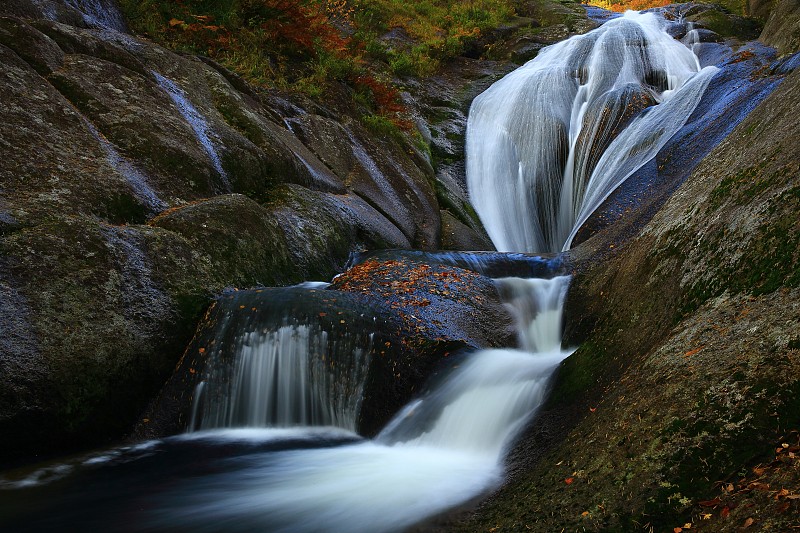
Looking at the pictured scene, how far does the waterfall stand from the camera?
1005cm

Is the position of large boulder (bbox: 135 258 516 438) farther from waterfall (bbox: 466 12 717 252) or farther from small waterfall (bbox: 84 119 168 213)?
waterfall (bbox: 466 12 717 252)

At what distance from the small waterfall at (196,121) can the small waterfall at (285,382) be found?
276 cm

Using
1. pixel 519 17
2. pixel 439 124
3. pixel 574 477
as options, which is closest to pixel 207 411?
pixel 574 477

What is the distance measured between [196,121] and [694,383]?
6.59m

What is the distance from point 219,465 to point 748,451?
132 inches

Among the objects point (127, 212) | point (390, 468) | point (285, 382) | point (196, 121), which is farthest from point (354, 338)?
point (196, 121)

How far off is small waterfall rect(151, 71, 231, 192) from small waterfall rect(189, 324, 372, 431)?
2756 millimetres

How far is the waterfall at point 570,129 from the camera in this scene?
10.0 meters

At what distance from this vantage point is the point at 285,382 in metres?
4.68

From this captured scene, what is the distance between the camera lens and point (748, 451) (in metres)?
1.93

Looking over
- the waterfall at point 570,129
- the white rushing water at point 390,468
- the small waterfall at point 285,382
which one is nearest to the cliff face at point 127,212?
the small waterfall at point 285,382

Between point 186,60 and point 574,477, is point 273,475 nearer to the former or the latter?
point 574,477

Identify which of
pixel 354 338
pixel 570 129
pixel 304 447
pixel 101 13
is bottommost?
pixel 304 447

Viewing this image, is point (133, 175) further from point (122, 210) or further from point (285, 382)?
point (285, 382)
